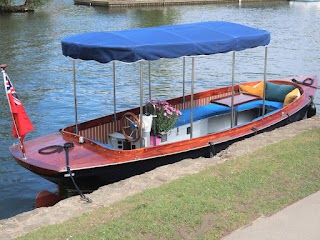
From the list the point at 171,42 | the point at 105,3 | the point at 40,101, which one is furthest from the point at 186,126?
the point at 105,3

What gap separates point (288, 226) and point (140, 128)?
13.0 feet

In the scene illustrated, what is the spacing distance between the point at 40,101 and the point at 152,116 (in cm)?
961

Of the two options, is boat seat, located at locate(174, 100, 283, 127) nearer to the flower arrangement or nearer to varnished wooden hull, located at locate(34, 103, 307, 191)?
the flower arrangement

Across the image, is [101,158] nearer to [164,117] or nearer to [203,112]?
[164,117]

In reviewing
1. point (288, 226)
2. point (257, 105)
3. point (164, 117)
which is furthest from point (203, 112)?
point (288, 226)

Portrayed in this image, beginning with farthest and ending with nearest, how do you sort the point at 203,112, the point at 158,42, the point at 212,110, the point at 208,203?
the point at 212,110, the point at 203,112, the point at 158,42, the point at 208,203

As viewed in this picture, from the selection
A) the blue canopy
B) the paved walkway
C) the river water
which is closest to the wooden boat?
the blue canopy

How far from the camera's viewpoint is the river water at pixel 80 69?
12.6m

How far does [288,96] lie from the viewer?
12.5m

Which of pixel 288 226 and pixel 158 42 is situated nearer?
pixel 288 226

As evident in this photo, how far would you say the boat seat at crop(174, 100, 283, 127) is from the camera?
35.7 feet

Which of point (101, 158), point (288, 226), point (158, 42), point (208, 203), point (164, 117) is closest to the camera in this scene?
point (288, 226)

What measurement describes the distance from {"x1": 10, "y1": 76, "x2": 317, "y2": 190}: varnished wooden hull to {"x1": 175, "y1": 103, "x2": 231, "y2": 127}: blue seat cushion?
3.17ft

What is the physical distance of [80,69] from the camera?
23016 mm
